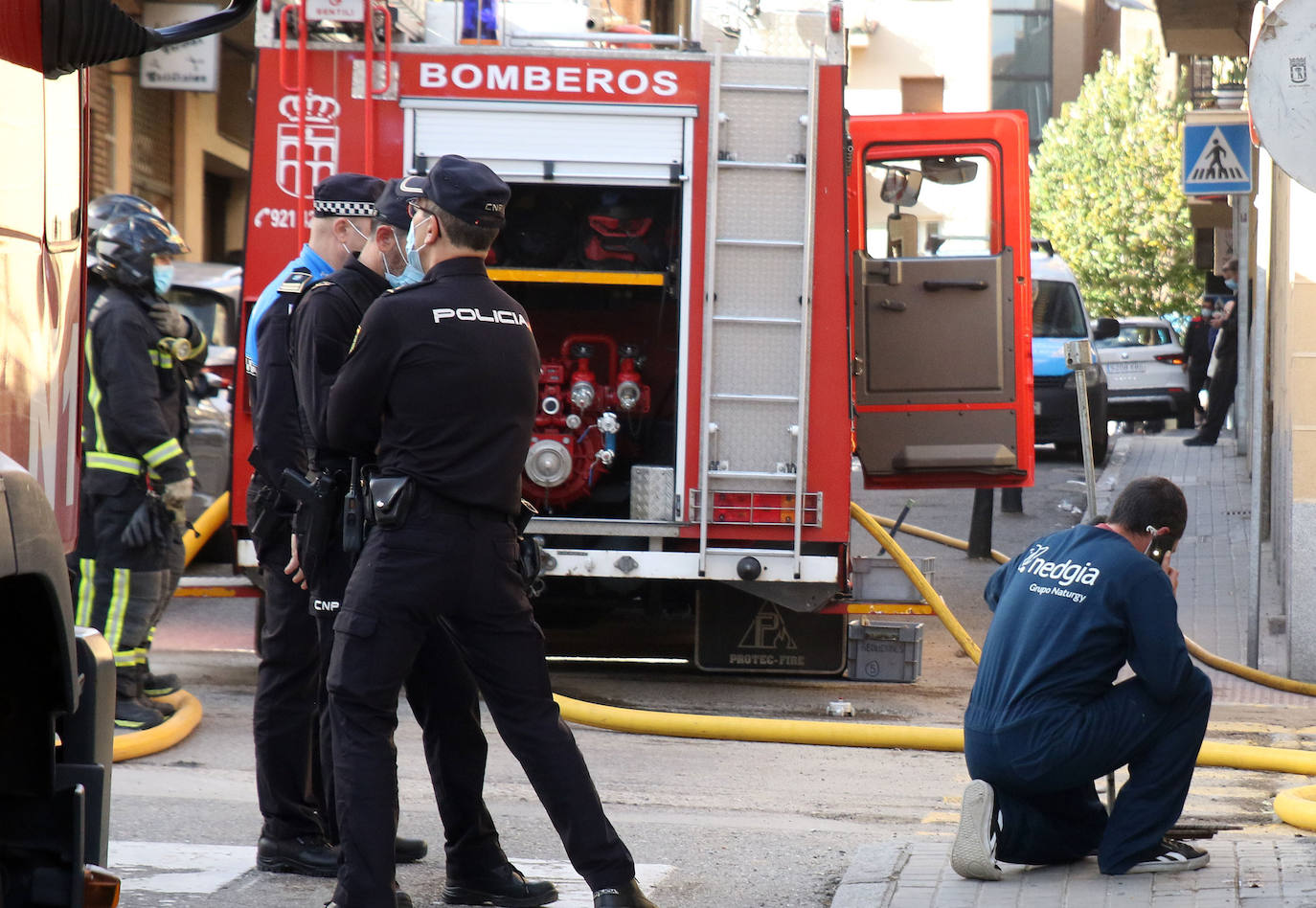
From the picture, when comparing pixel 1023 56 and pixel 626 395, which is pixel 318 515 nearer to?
pixel 626 395

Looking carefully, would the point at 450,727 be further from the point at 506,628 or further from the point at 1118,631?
the point at 1118,631

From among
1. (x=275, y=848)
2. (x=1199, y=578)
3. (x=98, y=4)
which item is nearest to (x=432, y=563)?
(x=275, y=848)

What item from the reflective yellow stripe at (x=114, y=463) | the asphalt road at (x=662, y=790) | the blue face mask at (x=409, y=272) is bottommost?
the asphalt road at (x=662, y=790)

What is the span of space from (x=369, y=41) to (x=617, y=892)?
4359 millimetres

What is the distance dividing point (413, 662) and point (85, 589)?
292cm

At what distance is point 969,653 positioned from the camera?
8.56 metres

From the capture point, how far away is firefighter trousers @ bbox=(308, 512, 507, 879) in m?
4.51

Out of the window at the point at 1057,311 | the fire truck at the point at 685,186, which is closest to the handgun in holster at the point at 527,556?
the fire truck at the point at 685,186

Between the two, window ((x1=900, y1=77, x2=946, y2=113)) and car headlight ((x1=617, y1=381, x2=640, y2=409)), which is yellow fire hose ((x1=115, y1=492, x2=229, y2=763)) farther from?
window ((x1=900, y1=77, x2=946, y2=113))

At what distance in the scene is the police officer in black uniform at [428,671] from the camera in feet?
14.7

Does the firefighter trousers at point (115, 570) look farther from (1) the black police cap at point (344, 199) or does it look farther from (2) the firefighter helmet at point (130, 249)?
(1) the black police cap at point (344, 199)

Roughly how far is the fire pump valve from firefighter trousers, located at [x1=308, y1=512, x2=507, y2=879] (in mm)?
3217

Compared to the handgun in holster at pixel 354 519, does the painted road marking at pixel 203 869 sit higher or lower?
lower

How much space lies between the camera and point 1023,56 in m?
51.3
